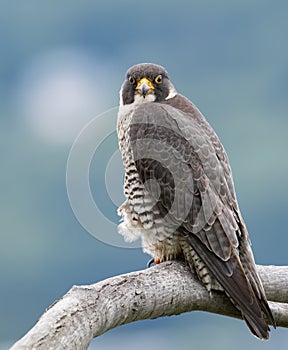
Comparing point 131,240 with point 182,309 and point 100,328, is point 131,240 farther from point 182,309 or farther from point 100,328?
point 100,328

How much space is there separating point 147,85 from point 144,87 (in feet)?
0.09

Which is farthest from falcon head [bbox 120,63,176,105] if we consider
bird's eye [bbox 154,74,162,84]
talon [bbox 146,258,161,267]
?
talon [bbox 146,258,161,267]

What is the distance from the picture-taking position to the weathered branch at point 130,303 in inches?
121

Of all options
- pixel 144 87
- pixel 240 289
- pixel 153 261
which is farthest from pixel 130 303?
pixel 144 87

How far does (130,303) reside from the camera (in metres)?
3.69

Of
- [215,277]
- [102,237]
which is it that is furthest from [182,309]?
[102,237]

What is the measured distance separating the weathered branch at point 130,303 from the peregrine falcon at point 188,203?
0.37ft

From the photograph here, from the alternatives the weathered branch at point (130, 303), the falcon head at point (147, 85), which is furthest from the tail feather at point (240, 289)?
the falcon head at point (147, 85)

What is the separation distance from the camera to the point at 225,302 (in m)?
4.34

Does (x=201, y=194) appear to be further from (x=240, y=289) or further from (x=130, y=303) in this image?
(x=130, y=303)

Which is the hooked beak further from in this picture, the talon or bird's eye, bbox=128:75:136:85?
the talon

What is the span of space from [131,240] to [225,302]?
73 centimetres

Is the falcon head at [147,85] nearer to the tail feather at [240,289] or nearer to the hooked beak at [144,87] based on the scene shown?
the hooked beak at [144,87]

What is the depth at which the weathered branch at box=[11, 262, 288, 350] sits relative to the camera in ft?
10.0
